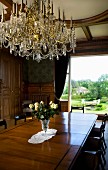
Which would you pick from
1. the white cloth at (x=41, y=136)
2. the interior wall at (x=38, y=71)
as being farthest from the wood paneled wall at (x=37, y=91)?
the white cloth at (x=41, y=136)

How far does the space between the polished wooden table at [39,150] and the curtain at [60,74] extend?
14.9 feet

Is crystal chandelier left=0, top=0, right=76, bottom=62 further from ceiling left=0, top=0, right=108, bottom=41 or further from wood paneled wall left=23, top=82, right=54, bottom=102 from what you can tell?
Result: wood paneled wall left=23, top=82, right=54, bottom=102

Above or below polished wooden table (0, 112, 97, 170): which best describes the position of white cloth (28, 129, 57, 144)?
above

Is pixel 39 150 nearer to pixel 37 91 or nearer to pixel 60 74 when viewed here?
pixel 60 74

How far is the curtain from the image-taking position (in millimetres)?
7021

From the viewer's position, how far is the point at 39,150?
179 centimetres

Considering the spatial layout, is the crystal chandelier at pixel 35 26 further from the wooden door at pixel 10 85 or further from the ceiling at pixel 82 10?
the wooden door at pixel 10 85

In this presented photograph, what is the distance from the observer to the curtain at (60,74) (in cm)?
702

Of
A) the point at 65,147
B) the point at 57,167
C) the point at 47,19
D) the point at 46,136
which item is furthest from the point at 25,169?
the point at 47,19

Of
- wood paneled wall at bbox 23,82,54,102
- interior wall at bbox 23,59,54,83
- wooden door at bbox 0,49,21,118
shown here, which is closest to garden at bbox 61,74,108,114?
wood paneled wall at bbox 23,82,54,102

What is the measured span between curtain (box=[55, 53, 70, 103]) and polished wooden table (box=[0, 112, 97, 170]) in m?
4.53

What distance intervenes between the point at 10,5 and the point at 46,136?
268 cm

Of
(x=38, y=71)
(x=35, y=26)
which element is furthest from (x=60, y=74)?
(x=35, y=26)

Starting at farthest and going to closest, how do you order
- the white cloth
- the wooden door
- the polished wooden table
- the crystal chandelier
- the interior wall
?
the interior wall → the wooden door → the crystal chandelier → the white cloth → the polished wooden table
